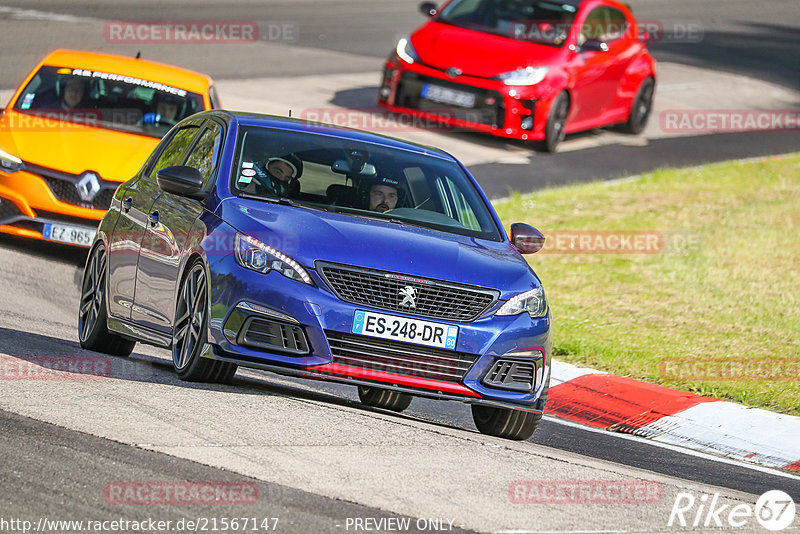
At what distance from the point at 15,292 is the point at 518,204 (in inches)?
284

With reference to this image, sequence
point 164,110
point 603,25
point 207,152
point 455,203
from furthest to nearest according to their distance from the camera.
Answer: point 603,25
point 164,110
point 455,203
point 207,152

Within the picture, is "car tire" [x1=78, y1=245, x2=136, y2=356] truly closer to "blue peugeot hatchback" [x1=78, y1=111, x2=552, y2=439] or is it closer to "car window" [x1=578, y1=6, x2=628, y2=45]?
"blue peugeot hatchback" [x1=78, y1=111, x2=552, y2=439]

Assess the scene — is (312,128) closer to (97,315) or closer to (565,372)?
(97,315)

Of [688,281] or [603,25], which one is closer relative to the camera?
[688,281]

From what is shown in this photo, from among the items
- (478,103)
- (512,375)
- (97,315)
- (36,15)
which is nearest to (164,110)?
(97,315)

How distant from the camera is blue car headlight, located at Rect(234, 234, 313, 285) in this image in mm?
7738

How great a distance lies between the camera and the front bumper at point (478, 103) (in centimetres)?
1975

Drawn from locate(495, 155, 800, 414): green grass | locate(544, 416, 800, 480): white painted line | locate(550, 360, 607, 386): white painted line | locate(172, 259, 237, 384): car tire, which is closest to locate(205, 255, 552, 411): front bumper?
locate(172, 259, 237, 384): car tire

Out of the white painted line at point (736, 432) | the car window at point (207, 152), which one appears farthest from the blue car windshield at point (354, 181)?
the white painted line at point (736, 432)

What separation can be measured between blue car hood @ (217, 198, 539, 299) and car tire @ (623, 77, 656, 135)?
14.9 meters

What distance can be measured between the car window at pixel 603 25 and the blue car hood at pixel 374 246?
13.0m

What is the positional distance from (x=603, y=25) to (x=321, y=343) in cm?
1525

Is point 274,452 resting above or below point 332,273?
below

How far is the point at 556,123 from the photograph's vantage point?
67.3 feet
